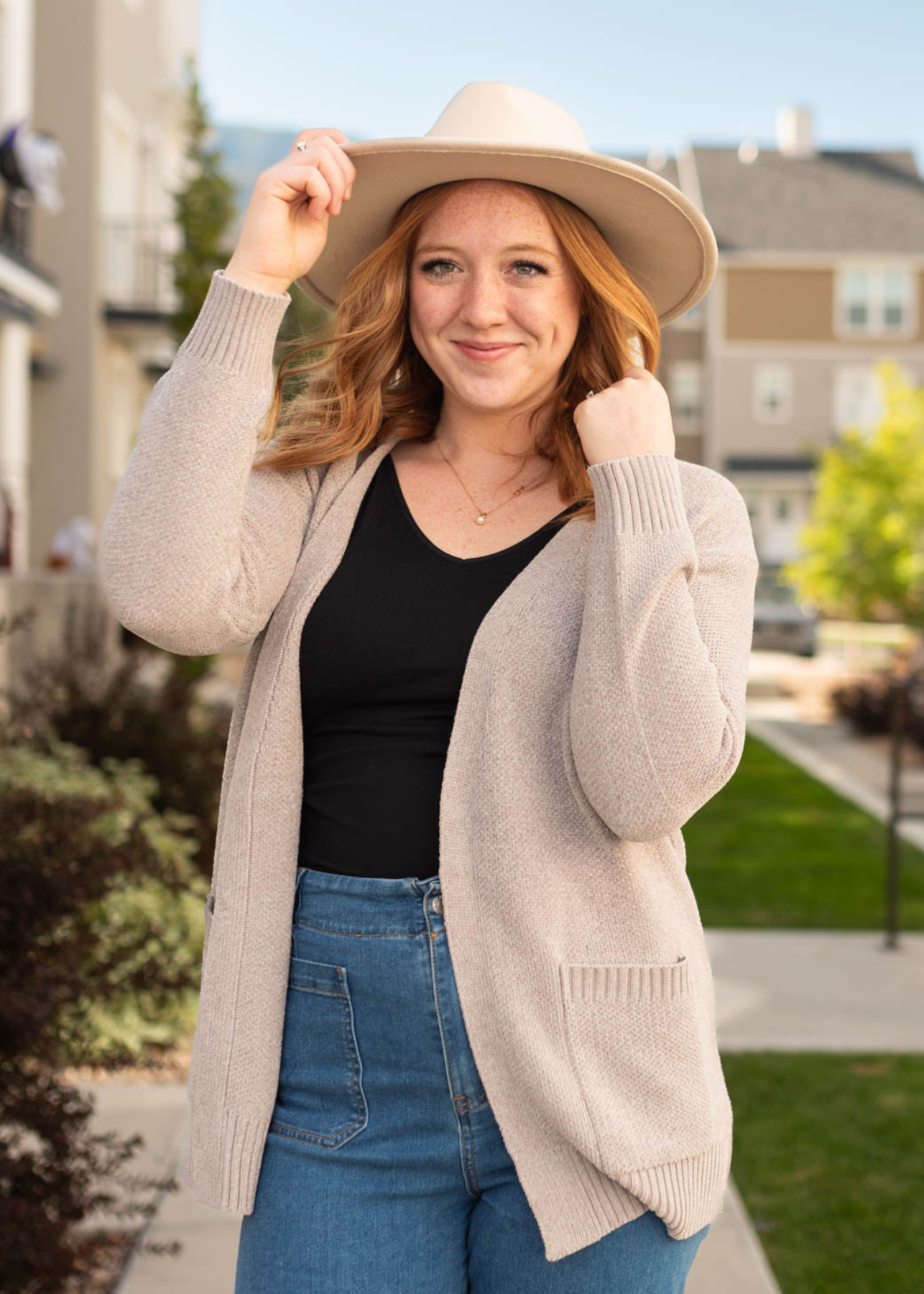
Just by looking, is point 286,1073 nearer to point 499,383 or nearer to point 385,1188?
point 385,1188

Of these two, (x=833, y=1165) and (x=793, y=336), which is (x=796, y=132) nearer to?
(x=793, y=336)

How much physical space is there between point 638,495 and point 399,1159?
35.4 inches

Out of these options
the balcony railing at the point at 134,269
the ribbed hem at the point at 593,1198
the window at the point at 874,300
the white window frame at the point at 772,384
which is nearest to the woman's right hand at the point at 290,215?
the ribbed hem at the point at 593,1198

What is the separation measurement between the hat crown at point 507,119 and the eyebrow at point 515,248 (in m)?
0.14

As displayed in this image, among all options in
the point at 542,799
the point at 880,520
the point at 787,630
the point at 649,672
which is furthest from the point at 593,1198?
the point at 787,630

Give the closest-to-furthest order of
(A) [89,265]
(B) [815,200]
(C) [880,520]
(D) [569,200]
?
1. (D) [569,200]
2. (A) [89,265]
3. (C) [880,520]
4. (B) [815,200]

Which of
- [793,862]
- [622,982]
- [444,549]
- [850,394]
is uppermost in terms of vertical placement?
[850,394]

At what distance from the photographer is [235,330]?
190 cm

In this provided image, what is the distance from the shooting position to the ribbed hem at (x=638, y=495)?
186 cm

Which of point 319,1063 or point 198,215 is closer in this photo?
point 319,1063

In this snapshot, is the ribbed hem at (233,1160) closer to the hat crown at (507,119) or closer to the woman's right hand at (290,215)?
the woman's right hand at (290,215)

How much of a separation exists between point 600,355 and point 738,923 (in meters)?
5.65

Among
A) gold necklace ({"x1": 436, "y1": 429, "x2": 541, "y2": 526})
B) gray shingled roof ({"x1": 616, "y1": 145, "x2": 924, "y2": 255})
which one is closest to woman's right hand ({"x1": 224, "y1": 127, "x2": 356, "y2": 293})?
gold necklace ({"x1": 436, "y1": 429, "x2": 541, "y2": 526})

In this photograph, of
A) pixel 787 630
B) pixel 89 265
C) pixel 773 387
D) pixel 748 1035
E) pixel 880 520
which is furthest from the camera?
pixel 773 387
